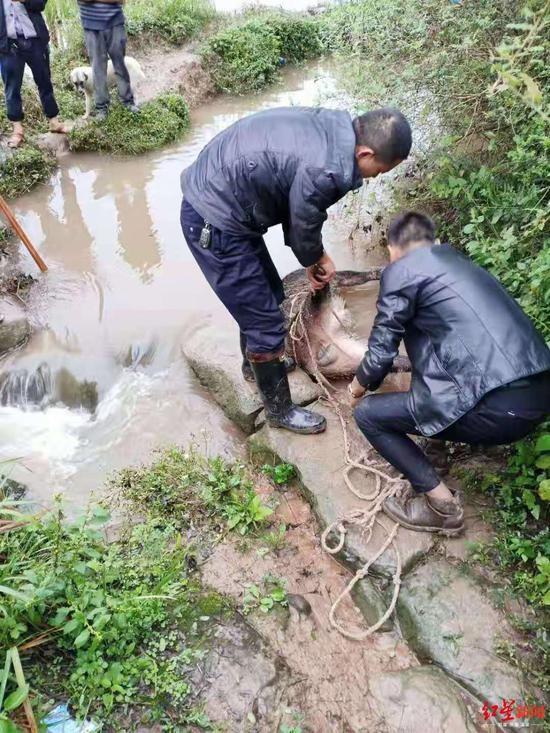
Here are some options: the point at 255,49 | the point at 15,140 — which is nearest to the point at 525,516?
the point at 15,140

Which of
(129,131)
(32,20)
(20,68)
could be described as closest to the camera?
(32,20)

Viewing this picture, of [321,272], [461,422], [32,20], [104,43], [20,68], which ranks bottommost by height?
[461,422]

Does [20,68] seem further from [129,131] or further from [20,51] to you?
[129,131]

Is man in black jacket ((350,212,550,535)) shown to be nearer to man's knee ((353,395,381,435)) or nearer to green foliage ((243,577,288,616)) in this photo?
man's knee ((353,395,381,435))

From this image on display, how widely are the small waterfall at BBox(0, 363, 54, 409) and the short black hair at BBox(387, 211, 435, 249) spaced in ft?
10.1

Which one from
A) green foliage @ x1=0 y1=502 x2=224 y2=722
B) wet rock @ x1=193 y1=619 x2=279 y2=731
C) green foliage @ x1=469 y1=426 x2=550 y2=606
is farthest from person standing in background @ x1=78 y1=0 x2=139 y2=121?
wet rock @ x1=193 y1=619 x2=279 y2=731

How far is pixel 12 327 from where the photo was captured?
479cm

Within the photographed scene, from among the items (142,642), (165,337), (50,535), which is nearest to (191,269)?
(165,337)

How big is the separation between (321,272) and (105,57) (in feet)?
18.8

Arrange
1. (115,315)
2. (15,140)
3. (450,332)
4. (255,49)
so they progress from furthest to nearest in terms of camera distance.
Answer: (255,49)
(15,140)
(115,315)
(450,332)

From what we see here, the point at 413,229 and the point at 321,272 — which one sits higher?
the point at 413,229

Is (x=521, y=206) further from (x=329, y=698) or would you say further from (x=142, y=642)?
(x=142, y=642)

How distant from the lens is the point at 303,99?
9461 millimetres

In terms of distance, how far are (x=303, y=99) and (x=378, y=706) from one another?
9.26 m
